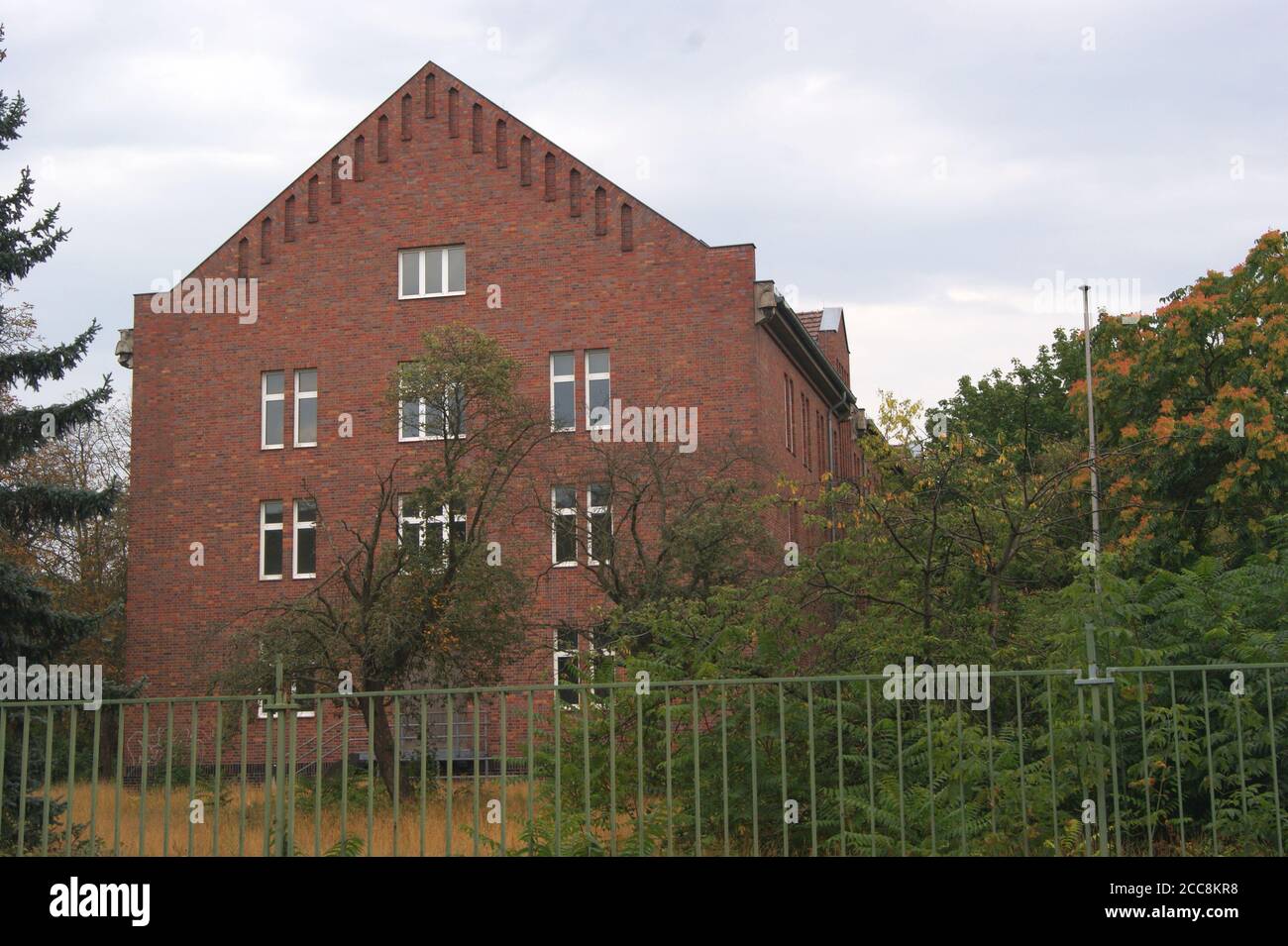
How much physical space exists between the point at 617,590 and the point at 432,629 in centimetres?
291

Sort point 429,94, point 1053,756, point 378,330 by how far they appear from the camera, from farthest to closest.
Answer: point 429,94, point 378,330, point 1053,756

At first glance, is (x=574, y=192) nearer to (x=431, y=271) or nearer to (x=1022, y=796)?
(x=431, y=271)

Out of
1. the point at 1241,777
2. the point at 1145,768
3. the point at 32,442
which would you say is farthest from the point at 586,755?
the point at 32,442

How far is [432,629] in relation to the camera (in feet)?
67.3

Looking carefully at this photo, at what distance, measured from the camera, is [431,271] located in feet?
100

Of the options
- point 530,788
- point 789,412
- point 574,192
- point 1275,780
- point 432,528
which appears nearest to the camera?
point 1275,780

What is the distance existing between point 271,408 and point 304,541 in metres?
2.87

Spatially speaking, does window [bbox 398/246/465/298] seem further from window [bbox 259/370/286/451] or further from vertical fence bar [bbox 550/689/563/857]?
vertical fence bar [bbox 550/689/563/857]

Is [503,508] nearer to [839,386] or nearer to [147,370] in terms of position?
[147,370]

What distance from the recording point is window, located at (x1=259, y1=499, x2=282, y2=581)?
30.4 m

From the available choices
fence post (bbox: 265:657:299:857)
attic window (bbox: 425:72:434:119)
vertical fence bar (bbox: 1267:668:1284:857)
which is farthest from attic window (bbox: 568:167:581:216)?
vertical fence bar (bbox: 1267:668:1284:857)

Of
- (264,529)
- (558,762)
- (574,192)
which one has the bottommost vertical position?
(558,762)

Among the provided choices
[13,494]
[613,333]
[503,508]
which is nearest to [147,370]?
[613,333]
